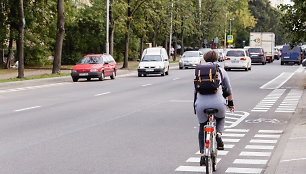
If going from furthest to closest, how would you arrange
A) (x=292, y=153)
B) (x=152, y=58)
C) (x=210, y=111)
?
(x=152, y=58) → (x=292, y=153) → (x=210, y=111)

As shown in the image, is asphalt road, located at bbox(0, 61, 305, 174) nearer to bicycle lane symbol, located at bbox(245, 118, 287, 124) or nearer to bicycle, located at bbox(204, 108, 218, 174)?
bicycle lane symbol, located at bbox(245, 118, 287, 124)

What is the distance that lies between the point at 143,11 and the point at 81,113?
37.3 metres

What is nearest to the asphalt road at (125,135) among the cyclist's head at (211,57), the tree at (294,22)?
the cyclist's head at (211,57)

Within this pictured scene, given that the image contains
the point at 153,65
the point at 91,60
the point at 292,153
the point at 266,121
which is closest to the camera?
the point at 292,153

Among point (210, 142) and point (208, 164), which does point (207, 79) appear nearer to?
point (210, 142)

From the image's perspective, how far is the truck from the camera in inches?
2618

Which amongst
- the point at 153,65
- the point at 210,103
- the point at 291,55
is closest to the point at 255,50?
the point at 291,55

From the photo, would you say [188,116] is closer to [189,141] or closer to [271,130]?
[271,130]

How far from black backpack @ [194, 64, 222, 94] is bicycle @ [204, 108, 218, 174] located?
262 millimetres

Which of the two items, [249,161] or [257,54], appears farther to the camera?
[257,54]

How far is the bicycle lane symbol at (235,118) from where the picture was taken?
506 inches

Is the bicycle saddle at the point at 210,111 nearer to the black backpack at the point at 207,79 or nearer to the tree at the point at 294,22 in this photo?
the black backpack at the point at 207,79

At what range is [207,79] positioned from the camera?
720cm

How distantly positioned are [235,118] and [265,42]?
54.9 m
